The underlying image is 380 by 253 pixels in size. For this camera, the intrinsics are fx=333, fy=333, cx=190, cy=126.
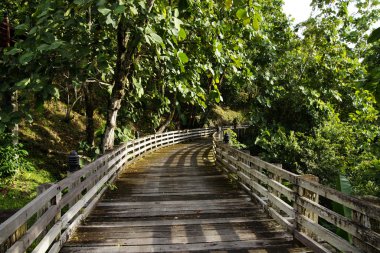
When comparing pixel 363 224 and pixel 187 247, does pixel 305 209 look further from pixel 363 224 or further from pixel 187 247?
pixel 187 247

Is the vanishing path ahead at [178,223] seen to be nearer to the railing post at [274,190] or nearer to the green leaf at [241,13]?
the railing post at [274,190]

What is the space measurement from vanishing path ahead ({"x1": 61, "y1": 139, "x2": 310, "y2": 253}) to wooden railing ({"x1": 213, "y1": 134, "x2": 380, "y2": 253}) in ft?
0.81

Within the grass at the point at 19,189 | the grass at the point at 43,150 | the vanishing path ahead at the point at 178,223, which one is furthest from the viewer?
the grass at the point at 43,150

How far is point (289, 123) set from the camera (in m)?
17.4

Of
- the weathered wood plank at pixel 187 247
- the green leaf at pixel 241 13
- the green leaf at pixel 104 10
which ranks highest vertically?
the green leaf at pixel 104 10

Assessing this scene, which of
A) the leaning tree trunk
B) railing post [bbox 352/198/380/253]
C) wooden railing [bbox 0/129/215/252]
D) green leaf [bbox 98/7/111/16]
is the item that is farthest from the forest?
railing post [bbox 352/198/380/253]

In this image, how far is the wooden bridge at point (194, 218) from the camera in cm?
375

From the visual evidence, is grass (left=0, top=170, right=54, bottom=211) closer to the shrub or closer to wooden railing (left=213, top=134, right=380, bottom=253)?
the shrub

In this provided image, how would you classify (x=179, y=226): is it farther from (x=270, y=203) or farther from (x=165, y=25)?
(x=165, y=25)

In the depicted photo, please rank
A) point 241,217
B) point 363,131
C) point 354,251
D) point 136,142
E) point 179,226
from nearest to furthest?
1. point 354,251
2. point 179,226
3. point 241,217
4. point 363,131
5. point 136,142

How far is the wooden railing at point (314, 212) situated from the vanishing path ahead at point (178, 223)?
25 centimetres

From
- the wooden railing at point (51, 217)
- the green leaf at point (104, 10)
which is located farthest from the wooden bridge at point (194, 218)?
the green leaf at point (104, 10)

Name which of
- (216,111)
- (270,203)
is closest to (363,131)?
(270,203)

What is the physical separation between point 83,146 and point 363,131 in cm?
1208
